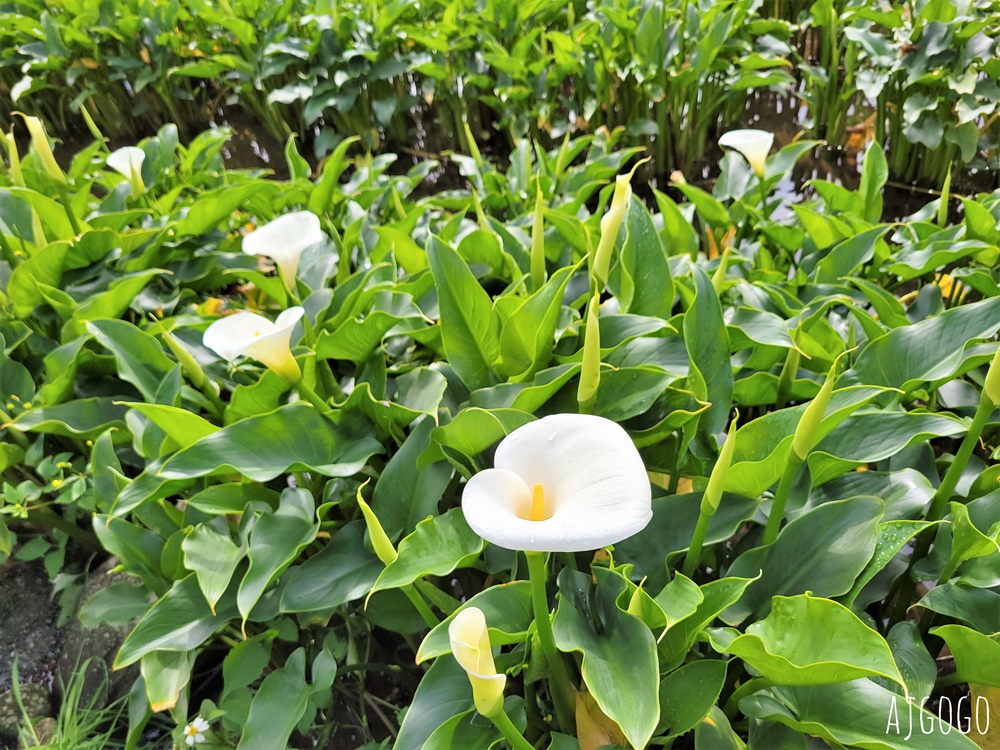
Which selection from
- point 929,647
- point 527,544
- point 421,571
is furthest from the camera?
point 929,647

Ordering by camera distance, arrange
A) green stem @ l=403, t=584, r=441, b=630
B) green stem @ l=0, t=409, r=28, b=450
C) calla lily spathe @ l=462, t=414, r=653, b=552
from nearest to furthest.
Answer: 1. calla lily spathe @ l=462, t=414, r=653, b=552
2. green stem @ l=403, t=584, r=441, b=630
3. green stem @ l=0, t=409, r=28, b=450

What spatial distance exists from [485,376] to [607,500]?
Answer: 563mm

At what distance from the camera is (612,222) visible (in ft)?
3.21

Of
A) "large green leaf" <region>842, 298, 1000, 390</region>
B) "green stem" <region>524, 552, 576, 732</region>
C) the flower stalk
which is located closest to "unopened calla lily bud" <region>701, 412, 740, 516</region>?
the flower stalk

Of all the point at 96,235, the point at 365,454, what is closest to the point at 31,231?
the point at 96,235

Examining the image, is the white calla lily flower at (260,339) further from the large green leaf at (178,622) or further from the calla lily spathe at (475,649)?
the calla lily spathe at (475,649)

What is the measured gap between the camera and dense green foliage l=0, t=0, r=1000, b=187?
2395mm

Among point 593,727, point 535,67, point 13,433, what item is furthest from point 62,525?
point 535,67

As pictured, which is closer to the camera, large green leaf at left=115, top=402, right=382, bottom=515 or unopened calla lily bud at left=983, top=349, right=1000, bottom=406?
unopened calla lily bud at left=983, top=349, right=1000, bottom=406

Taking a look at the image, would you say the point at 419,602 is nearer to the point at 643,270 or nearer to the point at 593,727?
the point at 593,727

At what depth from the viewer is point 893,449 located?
92 centimetres

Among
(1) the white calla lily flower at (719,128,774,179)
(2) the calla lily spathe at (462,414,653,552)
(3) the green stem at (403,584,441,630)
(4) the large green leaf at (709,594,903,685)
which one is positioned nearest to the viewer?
(2) the calla lily spathe at (462,414,653,552)

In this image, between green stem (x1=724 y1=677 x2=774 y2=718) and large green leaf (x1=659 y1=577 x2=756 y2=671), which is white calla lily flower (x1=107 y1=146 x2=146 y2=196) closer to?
large green leaf (x1=659 y1=577 x2=756 y2=671)

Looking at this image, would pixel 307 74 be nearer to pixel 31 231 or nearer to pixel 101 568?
pixel 31 231
